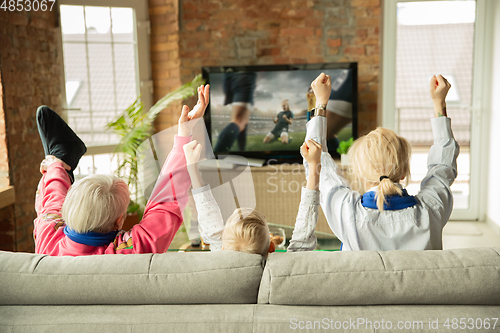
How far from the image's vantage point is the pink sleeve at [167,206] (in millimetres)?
1239

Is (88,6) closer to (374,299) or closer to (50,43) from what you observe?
(50,43)

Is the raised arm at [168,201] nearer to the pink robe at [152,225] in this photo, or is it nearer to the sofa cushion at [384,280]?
the pink robe at [152,225]

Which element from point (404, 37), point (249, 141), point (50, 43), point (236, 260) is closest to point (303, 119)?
point (249, 141)

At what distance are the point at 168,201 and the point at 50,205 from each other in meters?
0.43

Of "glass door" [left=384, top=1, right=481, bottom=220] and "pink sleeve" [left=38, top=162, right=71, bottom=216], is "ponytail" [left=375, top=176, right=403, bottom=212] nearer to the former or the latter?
"pink sleeve" [left=38, top=162, right=71, bottom=216]

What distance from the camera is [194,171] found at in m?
1.20

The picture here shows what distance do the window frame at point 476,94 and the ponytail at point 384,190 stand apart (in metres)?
3.22

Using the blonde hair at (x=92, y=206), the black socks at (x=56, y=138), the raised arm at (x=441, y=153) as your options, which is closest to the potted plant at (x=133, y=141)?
the black socks at (x=56, y=138)

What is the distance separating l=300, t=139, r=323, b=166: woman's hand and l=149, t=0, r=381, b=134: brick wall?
3092mm

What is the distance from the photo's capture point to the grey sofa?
942 mm

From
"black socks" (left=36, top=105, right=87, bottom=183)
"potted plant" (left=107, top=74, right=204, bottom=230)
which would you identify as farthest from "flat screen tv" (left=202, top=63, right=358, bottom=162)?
"black socks" (left=36, top=105, right=87, bottom=183)

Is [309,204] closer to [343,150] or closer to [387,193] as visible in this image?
[387,193]

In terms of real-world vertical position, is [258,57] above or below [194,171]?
above

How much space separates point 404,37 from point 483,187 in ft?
5.36
